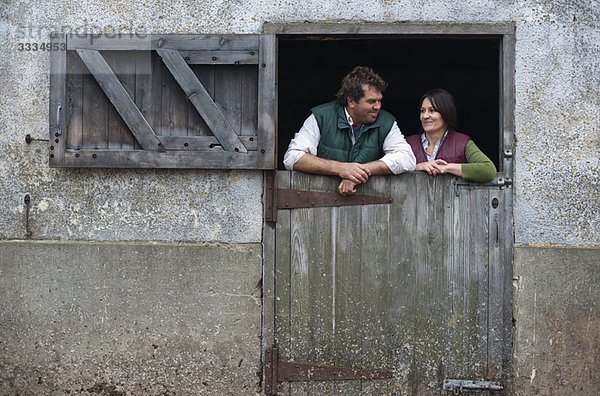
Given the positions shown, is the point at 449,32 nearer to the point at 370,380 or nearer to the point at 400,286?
the point at 400,286

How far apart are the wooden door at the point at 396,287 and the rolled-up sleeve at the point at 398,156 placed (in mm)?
88

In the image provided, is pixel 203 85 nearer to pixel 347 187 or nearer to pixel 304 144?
pixel 304 144

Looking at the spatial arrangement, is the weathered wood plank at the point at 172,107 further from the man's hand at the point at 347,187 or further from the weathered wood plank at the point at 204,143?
the man's hand at the point at 347,187

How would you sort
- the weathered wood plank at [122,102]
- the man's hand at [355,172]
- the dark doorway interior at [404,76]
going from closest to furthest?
1. the man's hand at [355,172]
2. the weathered wood plank at [122,102]
3. the dark doorway interior at [404,76]

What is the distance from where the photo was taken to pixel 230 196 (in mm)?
4941

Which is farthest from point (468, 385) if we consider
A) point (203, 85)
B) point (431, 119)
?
point (203, 85)

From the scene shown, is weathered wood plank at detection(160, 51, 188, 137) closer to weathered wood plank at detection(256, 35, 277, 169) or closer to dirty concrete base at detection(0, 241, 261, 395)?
weathered wood plank at detection(256, 35, 277, 169)

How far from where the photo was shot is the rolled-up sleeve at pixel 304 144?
4848mm

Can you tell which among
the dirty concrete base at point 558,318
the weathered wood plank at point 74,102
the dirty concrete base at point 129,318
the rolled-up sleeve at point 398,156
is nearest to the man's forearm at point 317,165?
the rolled-up sleeve at point 398,156

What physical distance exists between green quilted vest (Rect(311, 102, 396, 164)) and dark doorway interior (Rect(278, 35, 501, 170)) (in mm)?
3084

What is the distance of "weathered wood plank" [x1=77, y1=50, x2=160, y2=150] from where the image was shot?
4.88 meters

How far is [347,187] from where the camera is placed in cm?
480

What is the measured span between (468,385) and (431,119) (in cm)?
170

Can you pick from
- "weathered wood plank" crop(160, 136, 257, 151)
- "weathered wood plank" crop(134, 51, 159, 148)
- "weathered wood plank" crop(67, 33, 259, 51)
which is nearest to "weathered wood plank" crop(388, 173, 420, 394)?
"weathered wood plank" crop(160, 136, 257, 151)
